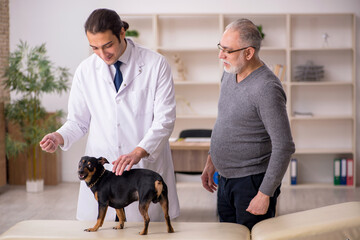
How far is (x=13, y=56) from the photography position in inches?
223

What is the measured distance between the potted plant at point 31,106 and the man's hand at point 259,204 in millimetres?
3814

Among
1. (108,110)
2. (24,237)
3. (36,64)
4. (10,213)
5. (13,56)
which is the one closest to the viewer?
(24,237)

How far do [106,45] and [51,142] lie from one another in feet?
1.35

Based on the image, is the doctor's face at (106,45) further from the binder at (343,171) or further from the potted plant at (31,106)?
the binder at (343,171)

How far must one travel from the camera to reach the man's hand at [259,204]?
186cm

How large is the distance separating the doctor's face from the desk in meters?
2.55

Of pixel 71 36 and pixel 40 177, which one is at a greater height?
pixel 71 36

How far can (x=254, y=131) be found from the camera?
1.94 metres

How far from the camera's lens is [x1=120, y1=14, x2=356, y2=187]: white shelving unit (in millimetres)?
5734

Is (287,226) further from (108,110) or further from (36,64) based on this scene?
(36,64)

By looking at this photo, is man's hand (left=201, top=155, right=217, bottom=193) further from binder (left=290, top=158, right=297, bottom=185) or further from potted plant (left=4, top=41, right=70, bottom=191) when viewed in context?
binder (left=290, top=158, right=297, bottom=185)

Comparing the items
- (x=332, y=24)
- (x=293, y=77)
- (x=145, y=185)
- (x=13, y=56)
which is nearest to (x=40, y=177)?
(x=13, y=56)

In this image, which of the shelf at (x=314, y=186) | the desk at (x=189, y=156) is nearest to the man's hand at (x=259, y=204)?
the desk at (x=189, y=156)

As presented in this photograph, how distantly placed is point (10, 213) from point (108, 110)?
118 inches
